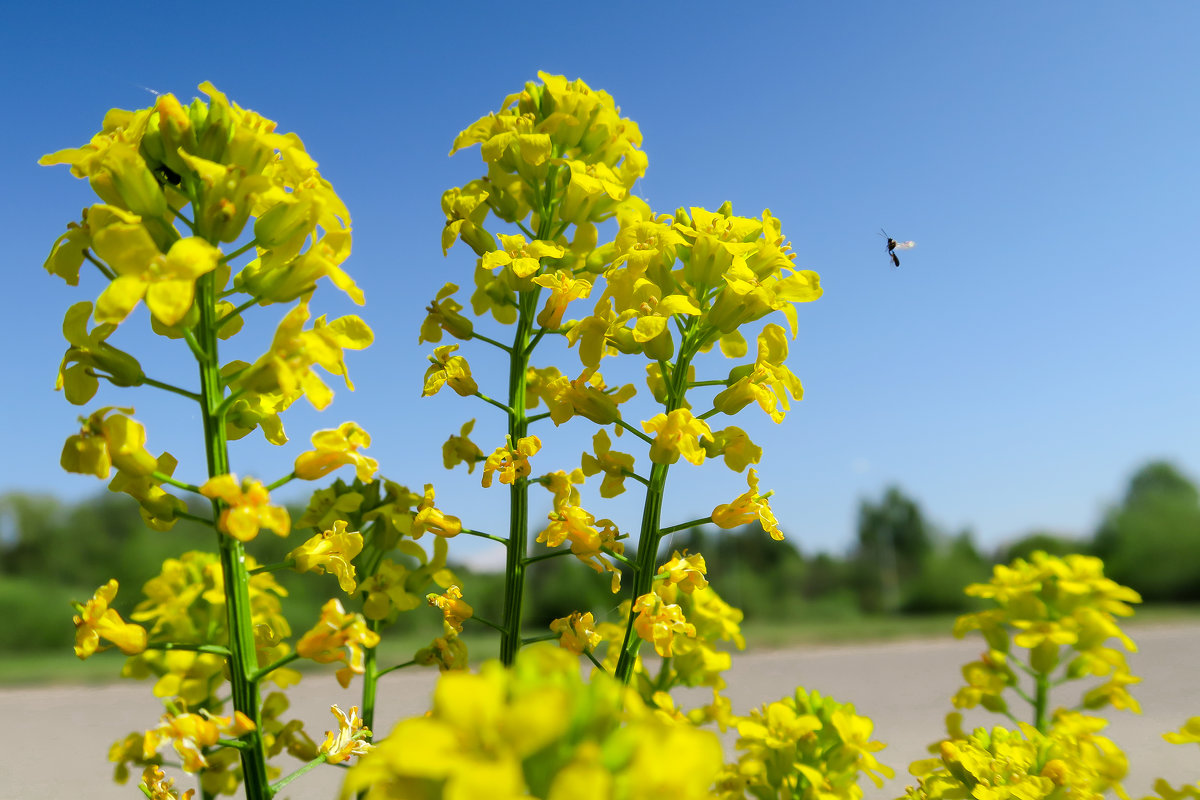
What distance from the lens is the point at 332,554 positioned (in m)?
1.13

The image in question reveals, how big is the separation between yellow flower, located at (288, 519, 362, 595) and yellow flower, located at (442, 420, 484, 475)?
39cm

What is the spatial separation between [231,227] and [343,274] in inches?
6.2

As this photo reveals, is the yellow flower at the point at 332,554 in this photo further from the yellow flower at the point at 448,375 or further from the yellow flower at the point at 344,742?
the yellow flower at the point at 448,375

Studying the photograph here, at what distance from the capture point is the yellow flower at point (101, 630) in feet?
3.22

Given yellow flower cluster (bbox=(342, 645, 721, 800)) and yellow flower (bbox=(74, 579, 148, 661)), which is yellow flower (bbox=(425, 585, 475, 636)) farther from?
yellow flower cluster (bbox=(342, 645, 721, 800))

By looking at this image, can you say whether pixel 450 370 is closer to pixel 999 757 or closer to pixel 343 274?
pixel 343 274

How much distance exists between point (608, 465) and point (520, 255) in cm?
48

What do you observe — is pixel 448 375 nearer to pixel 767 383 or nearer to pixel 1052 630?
pixel 767 383

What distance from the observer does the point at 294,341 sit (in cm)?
94

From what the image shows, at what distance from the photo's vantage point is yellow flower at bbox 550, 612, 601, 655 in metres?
1.28

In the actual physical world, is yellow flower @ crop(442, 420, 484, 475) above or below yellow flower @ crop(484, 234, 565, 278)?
below

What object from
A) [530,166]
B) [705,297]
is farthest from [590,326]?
[530,166]

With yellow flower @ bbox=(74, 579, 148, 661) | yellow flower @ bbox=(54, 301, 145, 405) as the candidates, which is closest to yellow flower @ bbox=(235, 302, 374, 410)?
yellow flower @ bbox=(54, 301, 145, 405)

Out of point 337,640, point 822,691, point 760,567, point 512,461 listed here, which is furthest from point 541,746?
point 760,567
